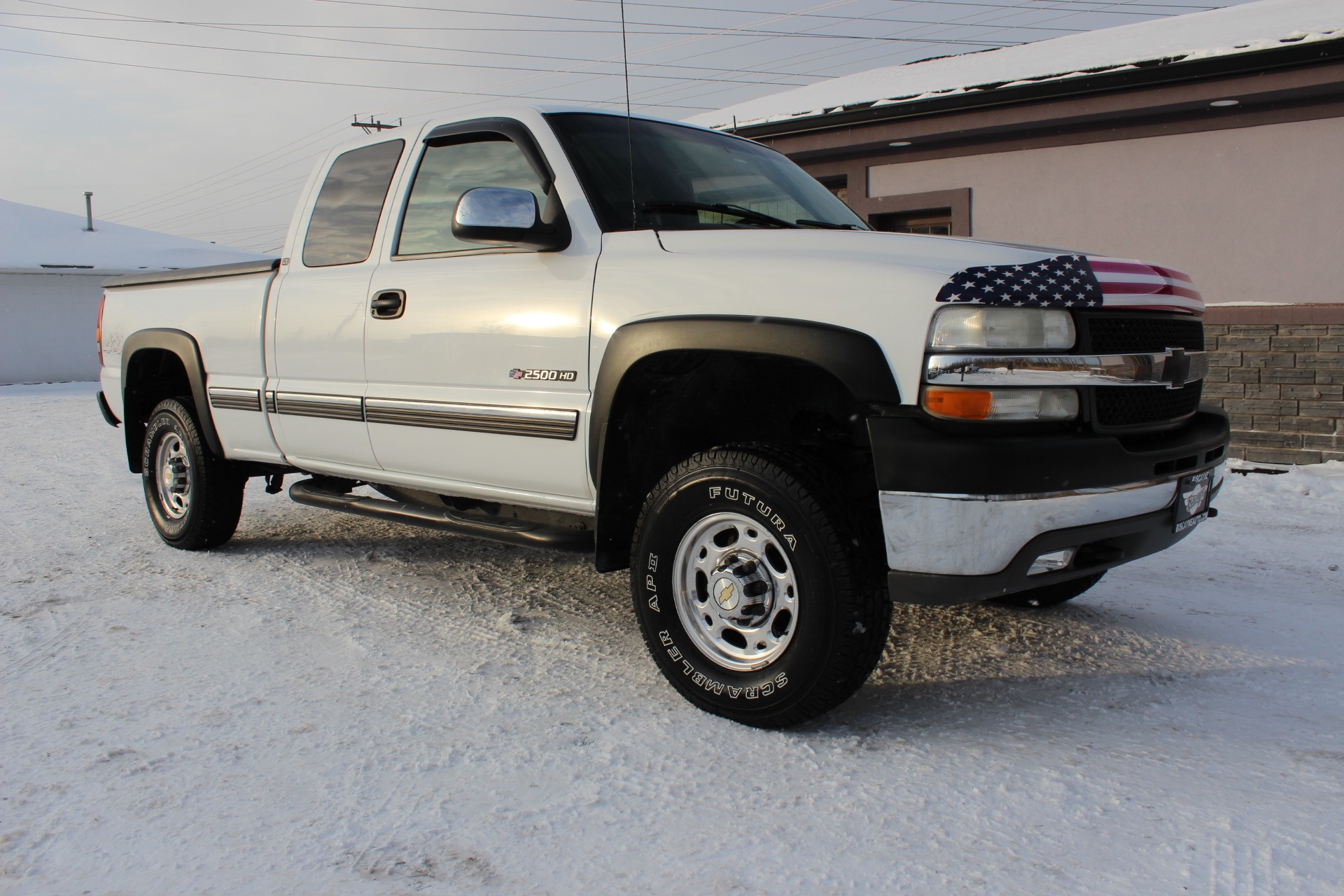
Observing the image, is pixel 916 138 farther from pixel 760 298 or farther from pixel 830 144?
pixel 760 298

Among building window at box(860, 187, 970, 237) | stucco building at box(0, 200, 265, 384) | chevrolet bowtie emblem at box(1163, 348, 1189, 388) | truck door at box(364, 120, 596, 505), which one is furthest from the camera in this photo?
stucco building at box(0, 200, 265, 384)

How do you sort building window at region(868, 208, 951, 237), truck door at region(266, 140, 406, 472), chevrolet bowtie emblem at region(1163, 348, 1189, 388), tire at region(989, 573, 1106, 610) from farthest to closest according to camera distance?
building window at region(868, 208, 951, 237) → truck door at region(266, 140, 406, 472) → tire at region(989, 573, 1106, 610) → chevrolet bowtie emblem at region(1163, 348, 1189, 388)

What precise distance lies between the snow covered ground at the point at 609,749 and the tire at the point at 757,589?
0.15 metres


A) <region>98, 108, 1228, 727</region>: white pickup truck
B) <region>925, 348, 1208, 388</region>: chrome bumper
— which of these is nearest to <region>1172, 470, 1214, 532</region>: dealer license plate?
<region>98, 108, 1228, 727</region>: white pickup truck

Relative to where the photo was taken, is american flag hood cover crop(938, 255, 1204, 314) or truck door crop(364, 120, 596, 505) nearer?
american flag hood cover crop(938, 255, 1204, 314)

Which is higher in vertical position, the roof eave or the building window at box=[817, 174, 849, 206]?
the roof eave

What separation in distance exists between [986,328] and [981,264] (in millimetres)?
198

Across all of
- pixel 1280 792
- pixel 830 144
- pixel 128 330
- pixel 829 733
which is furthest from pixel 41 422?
pixel 1280 792

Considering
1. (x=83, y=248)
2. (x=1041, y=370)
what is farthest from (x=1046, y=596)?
(x=83, y=248)

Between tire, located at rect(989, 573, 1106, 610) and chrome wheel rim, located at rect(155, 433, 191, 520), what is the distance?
13.9ft

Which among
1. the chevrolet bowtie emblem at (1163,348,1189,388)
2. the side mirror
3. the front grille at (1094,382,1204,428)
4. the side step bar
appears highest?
the side mirror

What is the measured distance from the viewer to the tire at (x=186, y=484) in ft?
17.4

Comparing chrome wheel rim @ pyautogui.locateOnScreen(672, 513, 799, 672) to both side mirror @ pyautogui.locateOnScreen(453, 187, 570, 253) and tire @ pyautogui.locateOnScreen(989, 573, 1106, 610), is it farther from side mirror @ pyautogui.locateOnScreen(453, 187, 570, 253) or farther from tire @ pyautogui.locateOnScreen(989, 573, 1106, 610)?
tire @ pyautogui.locateOnScreen(989, 573, 1106, 610)

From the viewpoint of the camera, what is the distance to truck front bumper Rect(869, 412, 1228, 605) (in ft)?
8.54
